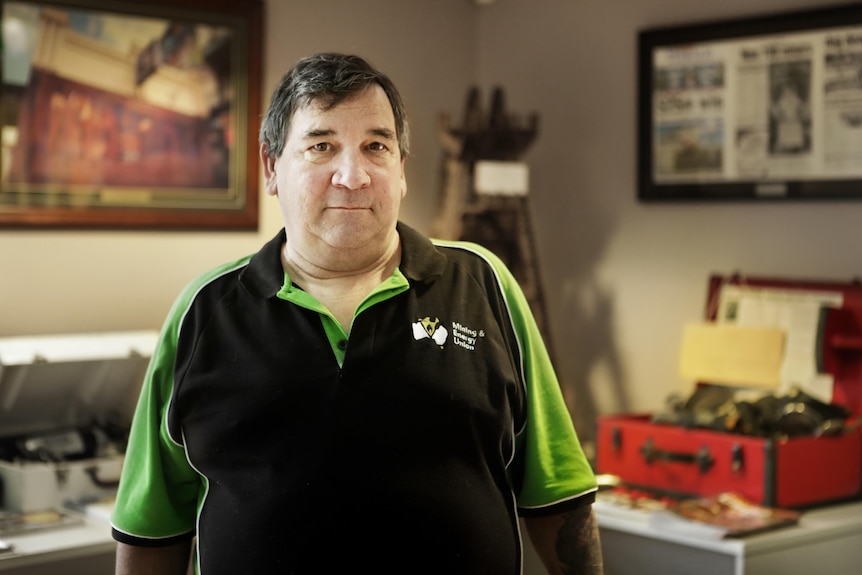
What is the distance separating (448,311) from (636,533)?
1.11 meters

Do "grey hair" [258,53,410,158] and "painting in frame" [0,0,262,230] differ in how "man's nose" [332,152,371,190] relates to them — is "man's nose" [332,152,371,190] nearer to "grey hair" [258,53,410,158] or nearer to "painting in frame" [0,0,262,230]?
"grey hair" [258,53,410,158]

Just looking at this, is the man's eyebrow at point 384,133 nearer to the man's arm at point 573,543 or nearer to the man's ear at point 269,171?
the man's ear at point 269,171

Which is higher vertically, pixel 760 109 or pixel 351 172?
pixel 760 109

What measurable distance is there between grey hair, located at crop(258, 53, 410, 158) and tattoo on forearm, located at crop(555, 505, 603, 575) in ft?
1.89

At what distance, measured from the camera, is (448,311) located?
1.61m

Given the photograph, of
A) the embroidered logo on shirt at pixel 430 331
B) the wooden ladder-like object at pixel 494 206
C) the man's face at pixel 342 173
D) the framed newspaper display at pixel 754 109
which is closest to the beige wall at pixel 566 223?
the framed newspaper display at pixel 754 109

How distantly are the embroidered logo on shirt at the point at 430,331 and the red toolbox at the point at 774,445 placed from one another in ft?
4.05

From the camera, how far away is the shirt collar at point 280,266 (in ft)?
5.35

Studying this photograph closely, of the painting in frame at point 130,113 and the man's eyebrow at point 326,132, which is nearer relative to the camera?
the man's eyebrow at point 326,132

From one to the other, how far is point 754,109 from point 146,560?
2111mm

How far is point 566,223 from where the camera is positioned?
364 cm

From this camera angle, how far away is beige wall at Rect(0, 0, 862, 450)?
2961mm

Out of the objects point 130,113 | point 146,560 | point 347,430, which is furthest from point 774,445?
point 130,113

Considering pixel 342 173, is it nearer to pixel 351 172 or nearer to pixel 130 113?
pixel 351 172
